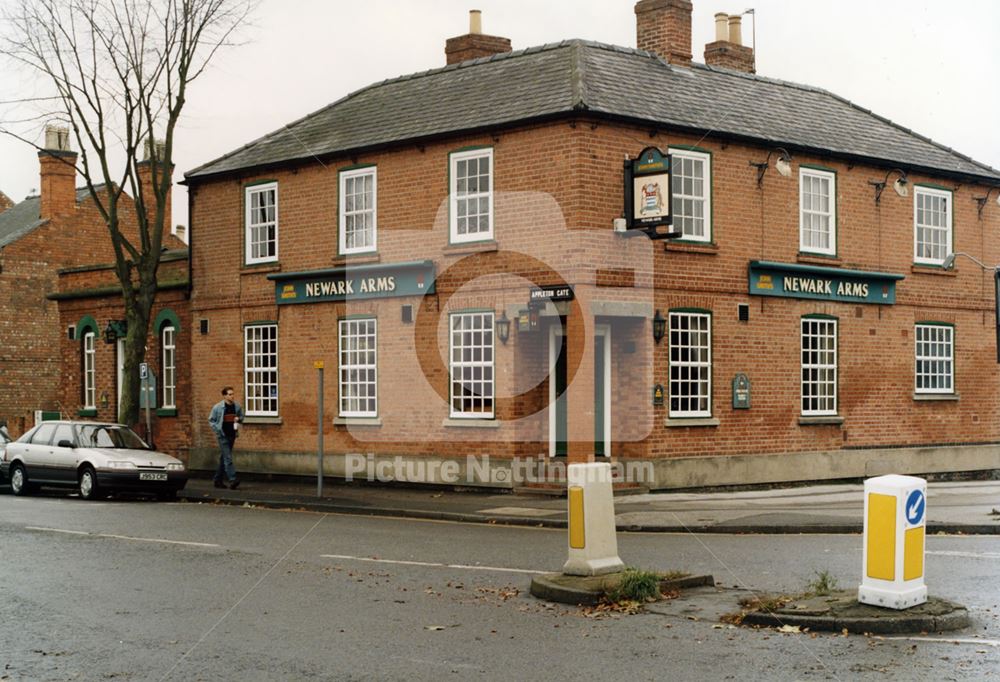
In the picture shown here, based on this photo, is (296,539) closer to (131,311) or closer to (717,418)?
(717,418)

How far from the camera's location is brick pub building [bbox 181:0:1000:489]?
2145 cm

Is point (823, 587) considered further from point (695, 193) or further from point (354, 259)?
point (354, 259)

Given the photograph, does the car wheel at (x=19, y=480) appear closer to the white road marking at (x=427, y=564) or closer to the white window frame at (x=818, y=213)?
the white road marking at (x=427, y=564)

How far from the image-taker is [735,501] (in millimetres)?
19953

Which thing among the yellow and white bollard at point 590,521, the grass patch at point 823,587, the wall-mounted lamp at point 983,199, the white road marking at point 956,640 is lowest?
the white road marking at point 956,640

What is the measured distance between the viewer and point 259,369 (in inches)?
1036

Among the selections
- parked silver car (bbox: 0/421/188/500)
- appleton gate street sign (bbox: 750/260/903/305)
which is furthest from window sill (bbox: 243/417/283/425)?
appleton gate street sign (bbox: 750/260/903/305)

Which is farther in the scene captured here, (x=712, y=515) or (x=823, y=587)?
(x=712, y=515)

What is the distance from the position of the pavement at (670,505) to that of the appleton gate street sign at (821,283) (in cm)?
381

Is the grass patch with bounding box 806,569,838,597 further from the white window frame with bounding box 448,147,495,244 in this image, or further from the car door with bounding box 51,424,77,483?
the car door with bounding box 51,424,77,483

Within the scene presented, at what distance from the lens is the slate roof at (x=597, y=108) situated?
72.2 ft

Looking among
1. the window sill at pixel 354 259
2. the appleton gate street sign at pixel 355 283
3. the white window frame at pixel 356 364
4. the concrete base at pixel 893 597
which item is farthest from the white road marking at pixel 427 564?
the window sill at pixel 354 259

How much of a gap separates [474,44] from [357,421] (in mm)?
9030

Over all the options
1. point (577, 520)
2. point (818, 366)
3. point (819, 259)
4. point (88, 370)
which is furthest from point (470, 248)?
point (88, 370)
